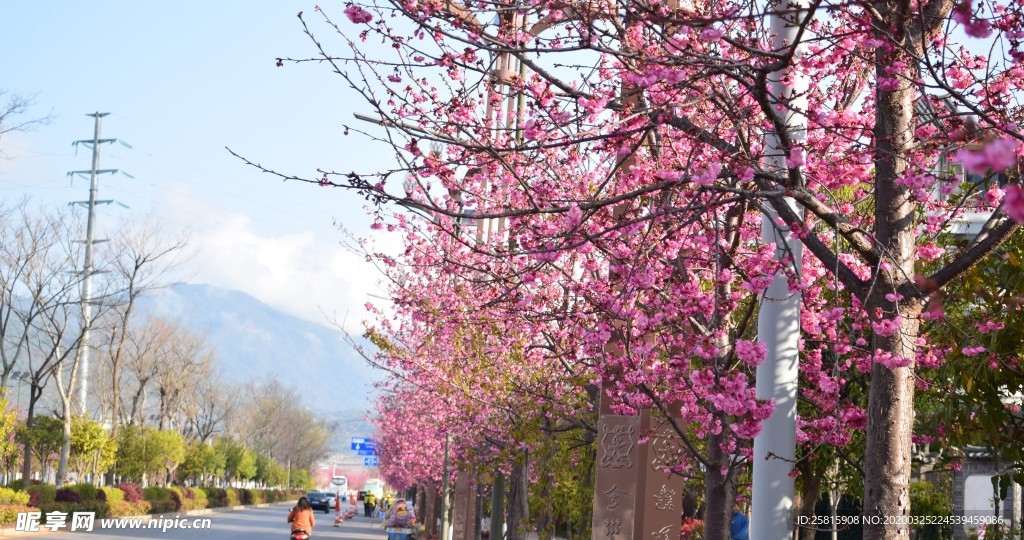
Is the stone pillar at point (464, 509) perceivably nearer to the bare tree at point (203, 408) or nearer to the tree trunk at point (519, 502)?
the tree trunk at point (519, 502)

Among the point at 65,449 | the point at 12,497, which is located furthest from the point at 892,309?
the point at 65,449

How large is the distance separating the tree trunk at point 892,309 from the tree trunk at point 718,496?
3.13 meters

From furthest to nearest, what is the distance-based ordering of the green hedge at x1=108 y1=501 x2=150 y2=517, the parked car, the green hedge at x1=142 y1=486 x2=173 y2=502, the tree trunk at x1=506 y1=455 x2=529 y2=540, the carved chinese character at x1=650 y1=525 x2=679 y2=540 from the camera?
the parked car < the green hedge at x1=142 y1=486 x2=173 y2=502 < the green hedge at x1=108 y1=501 x2=150 y2=517 < the tree trunk at x1=506 y1=455 x2=529 y2=540 < the carved chinese character at x1=650 y1=525 x2=679 y2=540

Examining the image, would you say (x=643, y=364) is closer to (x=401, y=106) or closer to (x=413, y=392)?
(x=401, y=106)

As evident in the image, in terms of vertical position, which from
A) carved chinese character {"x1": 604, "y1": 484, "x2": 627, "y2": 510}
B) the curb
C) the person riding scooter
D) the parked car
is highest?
carved chinese character {"x1": 604, "y1": 484, "x2": 627, "y2": 510}

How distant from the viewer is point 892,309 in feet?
20.0

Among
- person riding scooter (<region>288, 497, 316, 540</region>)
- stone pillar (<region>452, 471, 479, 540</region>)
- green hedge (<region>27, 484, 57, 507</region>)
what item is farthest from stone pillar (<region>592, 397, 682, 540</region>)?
green hedge (<region>27, 484, 57, 507</region>)

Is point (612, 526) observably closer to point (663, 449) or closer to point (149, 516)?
point (663, 449)

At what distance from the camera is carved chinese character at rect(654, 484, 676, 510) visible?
9.82 m

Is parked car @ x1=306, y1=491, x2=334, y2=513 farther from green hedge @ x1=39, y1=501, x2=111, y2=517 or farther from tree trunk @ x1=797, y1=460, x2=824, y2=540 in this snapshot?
tree trunk @ x1=797, y1=460, x2=824, y2=540

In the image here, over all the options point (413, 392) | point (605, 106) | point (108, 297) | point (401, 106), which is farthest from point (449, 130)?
point (108, 297)

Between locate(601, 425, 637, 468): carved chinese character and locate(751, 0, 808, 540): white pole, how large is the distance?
335 cm

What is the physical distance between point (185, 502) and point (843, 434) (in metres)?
49.4

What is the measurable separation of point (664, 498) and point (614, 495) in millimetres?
482
